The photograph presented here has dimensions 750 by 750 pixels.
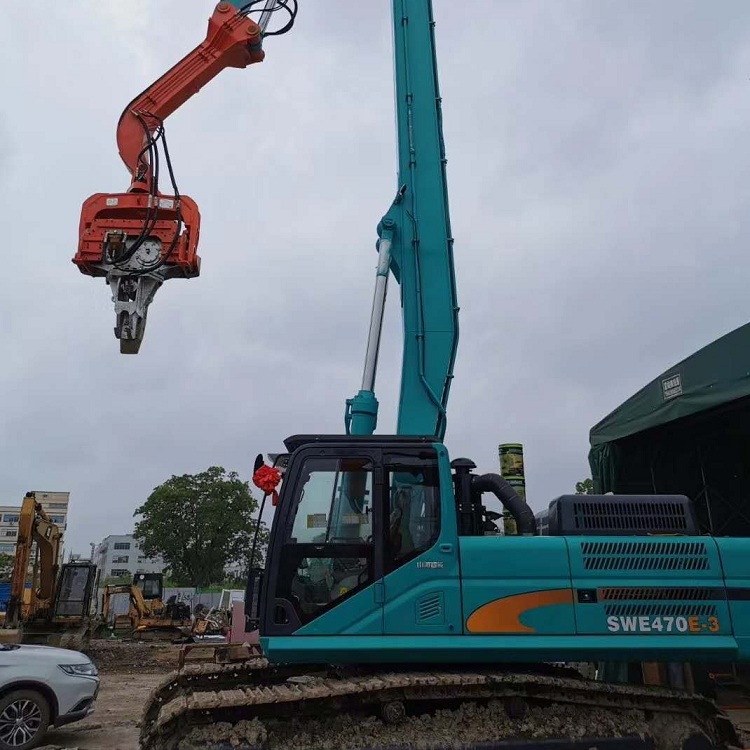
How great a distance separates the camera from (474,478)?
207 inches

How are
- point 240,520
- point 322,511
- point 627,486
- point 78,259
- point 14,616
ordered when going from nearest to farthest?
point 322,511
point 78,259
point 627,486
point 14,616
point 240,520

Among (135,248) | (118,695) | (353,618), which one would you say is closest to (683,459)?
(353,618)

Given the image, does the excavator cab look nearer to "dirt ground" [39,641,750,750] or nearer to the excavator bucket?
"dirt ground" [39,641,750,750]

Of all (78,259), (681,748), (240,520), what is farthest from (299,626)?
(240,520)

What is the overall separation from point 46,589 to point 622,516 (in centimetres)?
1769

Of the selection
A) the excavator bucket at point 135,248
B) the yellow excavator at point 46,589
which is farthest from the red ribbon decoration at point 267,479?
the yellow excavator at point 46,589

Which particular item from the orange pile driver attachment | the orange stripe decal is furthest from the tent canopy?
the orange pile driver attachment

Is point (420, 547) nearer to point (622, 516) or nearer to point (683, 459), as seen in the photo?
point (622, 516)

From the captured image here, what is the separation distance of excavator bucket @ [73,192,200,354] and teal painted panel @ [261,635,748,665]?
3.52m

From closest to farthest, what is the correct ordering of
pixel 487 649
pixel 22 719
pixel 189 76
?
pixel 487 649, pixel 22 719, pixel 189 76

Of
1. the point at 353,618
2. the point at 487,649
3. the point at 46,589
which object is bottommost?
the point at 487,649

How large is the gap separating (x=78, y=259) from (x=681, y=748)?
268 inches

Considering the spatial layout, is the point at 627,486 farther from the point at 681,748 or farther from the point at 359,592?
the point at 359,592

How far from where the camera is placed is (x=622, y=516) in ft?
16.8
